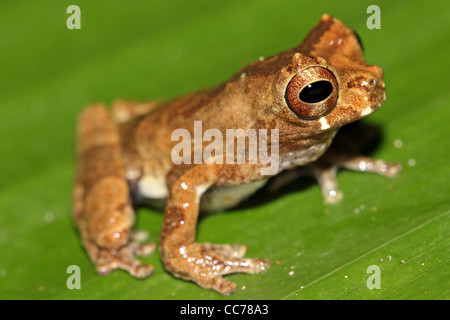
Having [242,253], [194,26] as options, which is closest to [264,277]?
[242,253]

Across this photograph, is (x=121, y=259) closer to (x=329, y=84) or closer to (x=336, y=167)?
(x=336, y=167)

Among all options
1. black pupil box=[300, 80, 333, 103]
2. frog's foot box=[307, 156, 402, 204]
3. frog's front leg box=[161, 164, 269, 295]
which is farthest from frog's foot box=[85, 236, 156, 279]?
black pupil box=[300, 80, 333, 103]

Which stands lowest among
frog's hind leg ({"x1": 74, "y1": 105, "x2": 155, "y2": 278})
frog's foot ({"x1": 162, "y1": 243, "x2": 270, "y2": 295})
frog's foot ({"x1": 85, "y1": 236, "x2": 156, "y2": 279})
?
frog's foot ({"x1": 162, "y1": 243, "x2": 270, "y2": 295})

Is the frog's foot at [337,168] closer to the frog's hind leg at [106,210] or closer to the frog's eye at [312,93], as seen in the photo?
the frog's eye at [312,93]

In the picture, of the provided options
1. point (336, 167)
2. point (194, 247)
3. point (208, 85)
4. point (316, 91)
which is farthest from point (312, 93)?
point (208, 85)

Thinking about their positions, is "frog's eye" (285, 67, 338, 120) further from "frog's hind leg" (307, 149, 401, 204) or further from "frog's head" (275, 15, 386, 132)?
"frog's hind leg" (307, 149, 401, 204)

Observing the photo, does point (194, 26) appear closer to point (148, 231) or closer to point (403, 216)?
point (148, 231)

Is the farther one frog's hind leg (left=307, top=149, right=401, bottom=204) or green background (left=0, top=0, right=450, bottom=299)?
frog's hind leg (left=307, top=149, right=401, bottom=204)
